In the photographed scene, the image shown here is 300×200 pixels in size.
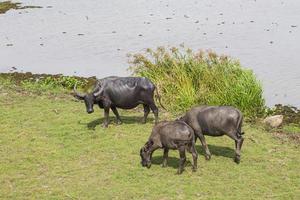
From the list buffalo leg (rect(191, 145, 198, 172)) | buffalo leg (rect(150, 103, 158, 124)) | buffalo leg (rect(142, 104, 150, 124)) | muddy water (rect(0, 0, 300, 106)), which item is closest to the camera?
buffalo leg (rect(191, 145, 198, 172))

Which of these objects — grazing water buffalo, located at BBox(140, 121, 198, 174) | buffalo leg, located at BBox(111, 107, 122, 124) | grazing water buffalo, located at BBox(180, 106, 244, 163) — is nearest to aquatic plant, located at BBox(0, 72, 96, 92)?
buffalo leg, located at BBox(111, 107, 122, 124)

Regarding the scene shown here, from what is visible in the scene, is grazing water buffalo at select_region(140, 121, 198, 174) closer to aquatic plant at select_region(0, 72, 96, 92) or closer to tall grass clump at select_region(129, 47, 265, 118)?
tall grass clump at select_region(129, 47, 265, 118)

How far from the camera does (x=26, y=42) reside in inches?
1303

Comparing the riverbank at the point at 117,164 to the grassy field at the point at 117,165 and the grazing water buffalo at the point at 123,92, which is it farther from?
the grazing water buffalo at the point at 123,92

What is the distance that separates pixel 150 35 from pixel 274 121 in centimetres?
1693

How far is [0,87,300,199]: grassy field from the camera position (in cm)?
1201

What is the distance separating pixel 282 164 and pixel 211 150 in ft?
6.38

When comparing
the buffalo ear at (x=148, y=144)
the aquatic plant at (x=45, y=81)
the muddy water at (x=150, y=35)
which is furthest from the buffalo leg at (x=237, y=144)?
the aquatic plant at (x=45, y=81)

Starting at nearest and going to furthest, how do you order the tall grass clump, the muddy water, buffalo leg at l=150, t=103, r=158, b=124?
buffalo leg at l=150, t=103, r=158, b=124, the tall grass clump, the muddy water

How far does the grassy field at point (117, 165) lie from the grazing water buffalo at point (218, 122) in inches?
29.0

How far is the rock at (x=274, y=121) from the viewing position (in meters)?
17.0

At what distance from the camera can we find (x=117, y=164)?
44.4 feet

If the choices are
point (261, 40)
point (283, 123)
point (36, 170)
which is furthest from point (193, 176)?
point (261, 40)

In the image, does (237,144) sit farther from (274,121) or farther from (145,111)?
(274,121)
